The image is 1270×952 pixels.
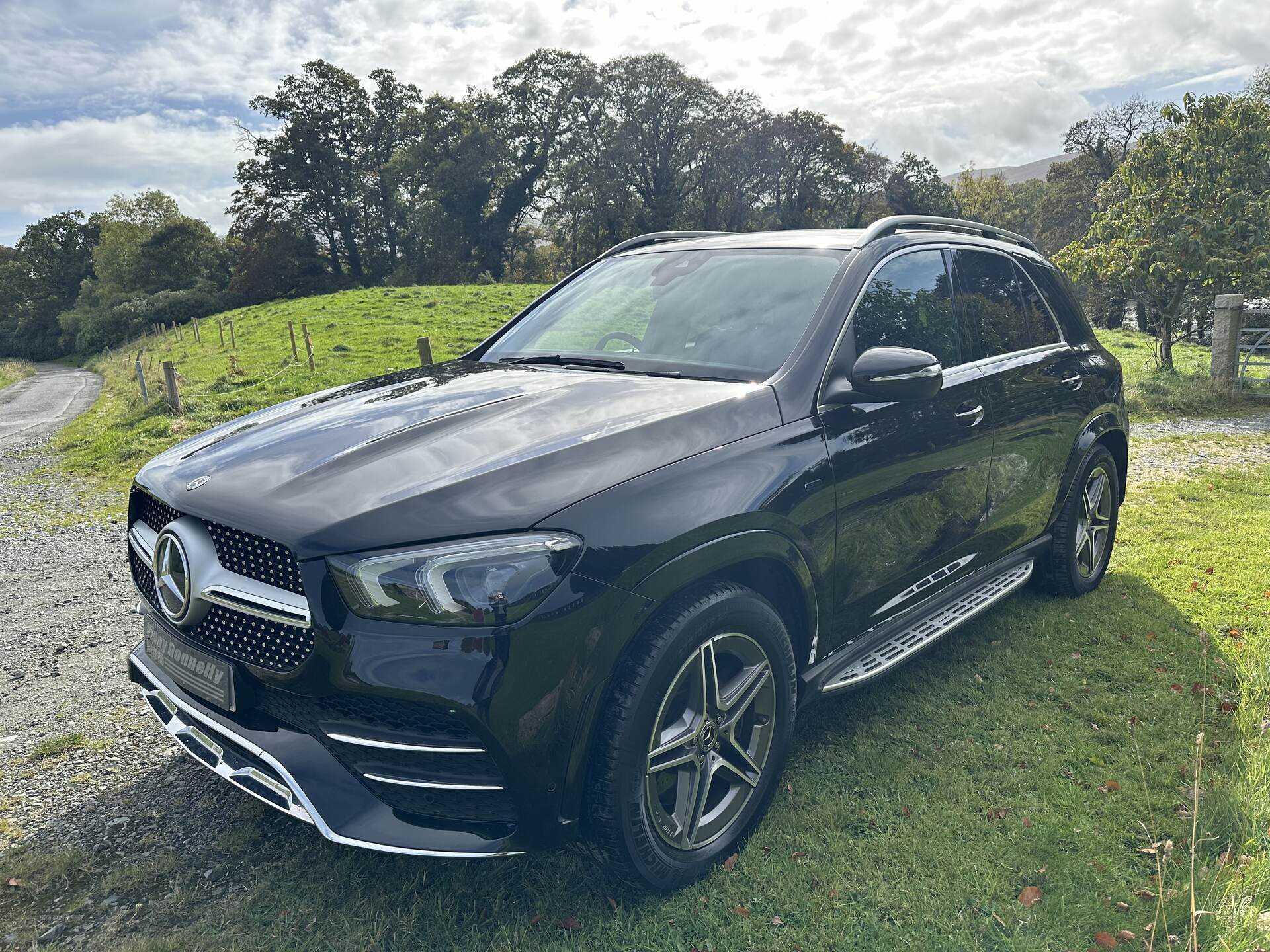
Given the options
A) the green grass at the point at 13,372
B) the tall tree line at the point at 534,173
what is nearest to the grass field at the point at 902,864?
the green grass at the point at 13,372

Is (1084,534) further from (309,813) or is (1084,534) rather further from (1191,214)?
(1191,214)

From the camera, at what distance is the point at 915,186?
179 ft

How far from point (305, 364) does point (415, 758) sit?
1640 centimetres

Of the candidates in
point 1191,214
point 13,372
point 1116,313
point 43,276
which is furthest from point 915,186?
point 43,276

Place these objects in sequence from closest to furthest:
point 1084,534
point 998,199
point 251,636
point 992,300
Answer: point 251,636 → point 992,300 → point 1084,534 → point 998,199

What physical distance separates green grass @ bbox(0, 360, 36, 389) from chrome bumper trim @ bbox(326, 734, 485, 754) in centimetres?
3840

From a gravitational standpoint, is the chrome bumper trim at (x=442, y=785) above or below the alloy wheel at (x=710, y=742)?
above

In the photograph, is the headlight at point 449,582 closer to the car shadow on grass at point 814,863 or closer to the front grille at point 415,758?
the front grille at point 415,758

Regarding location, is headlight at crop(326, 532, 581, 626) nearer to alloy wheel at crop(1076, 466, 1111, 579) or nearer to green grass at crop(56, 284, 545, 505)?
alloy wheel at crop(1076, 466, 1111, 579)

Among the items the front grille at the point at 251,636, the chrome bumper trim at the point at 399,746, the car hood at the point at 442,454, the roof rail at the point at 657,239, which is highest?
the roof rail at the point at 657,239

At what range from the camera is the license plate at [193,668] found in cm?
222

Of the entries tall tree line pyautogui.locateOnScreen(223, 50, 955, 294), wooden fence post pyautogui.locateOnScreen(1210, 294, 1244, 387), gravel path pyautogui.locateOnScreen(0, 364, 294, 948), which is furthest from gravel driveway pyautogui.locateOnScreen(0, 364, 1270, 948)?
tall tree line pyautogui.locateOnScreen(223, 50, 955, 294)

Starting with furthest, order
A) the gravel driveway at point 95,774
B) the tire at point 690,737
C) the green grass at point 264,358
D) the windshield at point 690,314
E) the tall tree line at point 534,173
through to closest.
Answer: the tall tree line at point 534,173 → the green grass at point 264,358 → the windshield at point 690,314 → the gravel driveway at point 95,774 → the tire at point 690,737

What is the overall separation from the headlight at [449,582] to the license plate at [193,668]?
1.73 ft
